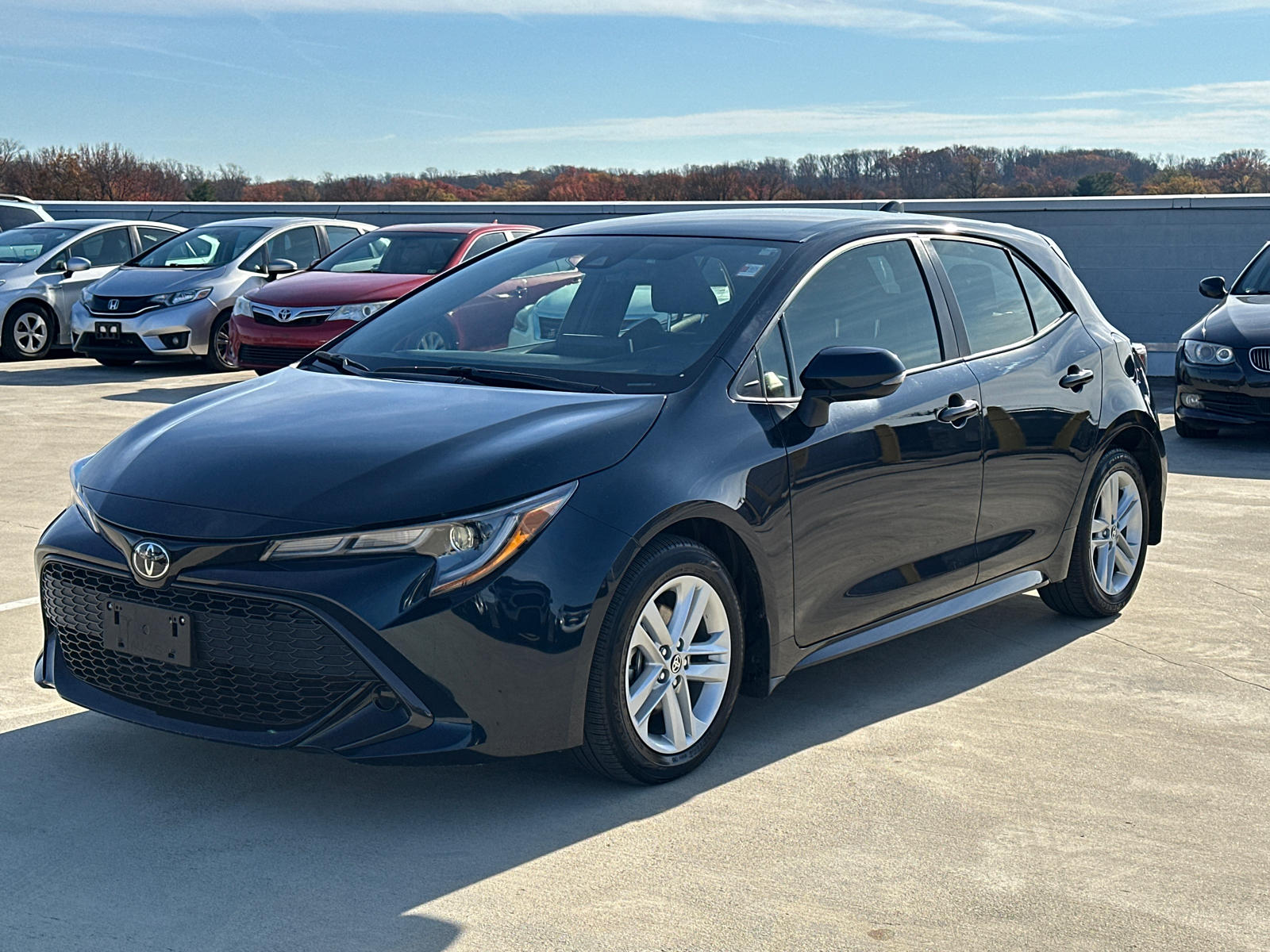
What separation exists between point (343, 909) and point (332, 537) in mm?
902

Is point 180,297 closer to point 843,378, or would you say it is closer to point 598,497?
point 843,378

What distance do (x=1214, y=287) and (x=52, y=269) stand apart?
1257cm

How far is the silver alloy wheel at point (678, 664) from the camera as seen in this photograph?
419 cm

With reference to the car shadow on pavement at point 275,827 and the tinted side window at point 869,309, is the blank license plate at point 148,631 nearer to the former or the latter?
the car shadow on pavement at point 275,827

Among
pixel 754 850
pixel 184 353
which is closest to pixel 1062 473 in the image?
pixel 754 850

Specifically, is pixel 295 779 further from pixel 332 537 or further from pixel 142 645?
pixel 332 537

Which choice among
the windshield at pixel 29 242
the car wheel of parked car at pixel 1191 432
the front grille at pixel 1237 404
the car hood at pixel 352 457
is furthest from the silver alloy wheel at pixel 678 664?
the windshield at pixel 29 242

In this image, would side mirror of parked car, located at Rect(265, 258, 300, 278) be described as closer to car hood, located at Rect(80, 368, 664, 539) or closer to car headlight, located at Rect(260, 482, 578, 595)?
Answer: car hood, located at Rect(80, 368, 664, 539)

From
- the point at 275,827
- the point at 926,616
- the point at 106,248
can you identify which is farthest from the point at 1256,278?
the point at 106,248

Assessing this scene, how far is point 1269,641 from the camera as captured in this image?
5988 millimetres

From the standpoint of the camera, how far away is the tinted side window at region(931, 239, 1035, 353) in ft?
18.3

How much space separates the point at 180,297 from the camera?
15.7 m

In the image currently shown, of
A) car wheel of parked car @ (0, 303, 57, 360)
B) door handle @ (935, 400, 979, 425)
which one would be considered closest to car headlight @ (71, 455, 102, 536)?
door handle @ (935, 400, 979, 425)

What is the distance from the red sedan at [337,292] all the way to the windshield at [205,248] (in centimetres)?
196
